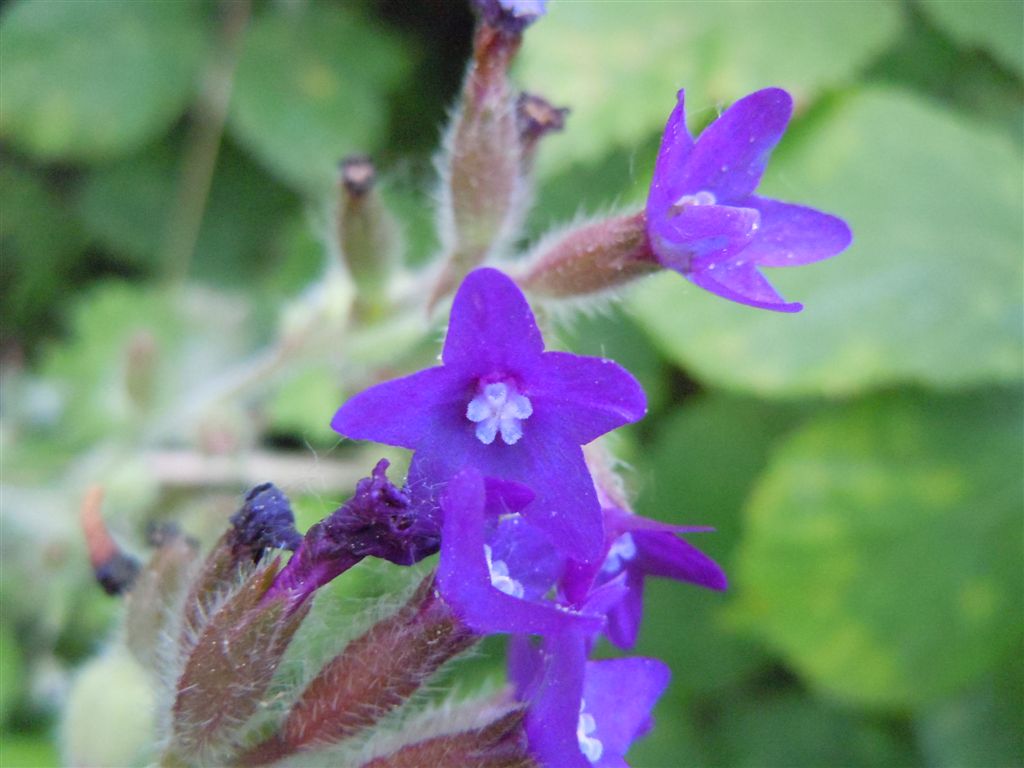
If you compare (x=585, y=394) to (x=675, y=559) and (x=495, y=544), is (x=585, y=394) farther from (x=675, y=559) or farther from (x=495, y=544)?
(x=675, y=559)

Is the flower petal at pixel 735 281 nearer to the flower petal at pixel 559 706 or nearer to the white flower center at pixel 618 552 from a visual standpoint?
the white flower center at pixel 618 552

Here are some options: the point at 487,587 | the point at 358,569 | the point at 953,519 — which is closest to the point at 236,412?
the point at 358,569

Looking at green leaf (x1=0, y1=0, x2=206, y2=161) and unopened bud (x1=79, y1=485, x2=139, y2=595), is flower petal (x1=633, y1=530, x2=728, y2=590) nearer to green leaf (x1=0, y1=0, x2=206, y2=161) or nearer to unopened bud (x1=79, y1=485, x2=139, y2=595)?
unopened bud (x1=79, y1=485, x2=139, y2=595)

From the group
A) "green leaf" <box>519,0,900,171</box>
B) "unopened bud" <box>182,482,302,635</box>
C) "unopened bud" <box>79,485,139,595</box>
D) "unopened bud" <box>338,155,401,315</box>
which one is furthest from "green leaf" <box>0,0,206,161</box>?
"unopened bud" <box>182,482,302,635</box>

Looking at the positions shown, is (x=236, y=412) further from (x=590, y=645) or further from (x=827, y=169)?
(x=827, y=169)

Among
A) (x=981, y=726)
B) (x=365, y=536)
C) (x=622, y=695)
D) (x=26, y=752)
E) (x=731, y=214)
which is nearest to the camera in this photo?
(x=365, y=536)

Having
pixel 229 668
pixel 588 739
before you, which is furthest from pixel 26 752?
pixel 588 739
